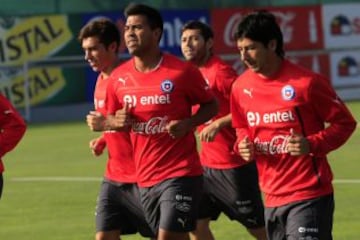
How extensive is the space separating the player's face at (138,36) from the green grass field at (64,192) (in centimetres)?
431

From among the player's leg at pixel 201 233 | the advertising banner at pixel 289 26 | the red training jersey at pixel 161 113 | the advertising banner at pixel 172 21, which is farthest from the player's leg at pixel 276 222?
the advertising banner at pixel 289 26

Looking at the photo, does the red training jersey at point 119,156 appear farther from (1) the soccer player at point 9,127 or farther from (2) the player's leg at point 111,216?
(1) the soccer player at point 9,127

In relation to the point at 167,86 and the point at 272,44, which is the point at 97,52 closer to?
the point at 167,86

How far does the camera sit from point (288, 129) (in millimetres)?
9352

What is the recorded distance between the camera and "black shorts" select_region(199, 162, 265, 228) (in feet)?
42.1

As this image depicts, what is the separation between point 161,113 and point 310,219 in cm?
180

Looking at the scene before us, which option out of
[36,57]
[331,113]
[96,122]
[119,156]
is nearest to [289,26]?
[36,57]

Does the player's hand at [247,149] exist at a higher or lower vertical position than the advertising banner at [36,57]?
higher

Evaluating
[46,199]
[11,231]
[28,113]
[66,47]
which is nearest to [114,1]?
[66,47]

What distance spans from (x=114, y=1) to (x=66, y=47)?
2052 millimetres

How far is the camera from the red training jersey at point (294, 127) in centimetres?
930

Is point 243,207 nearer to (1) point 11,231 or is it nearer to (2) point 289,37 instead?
(1) point 11,231

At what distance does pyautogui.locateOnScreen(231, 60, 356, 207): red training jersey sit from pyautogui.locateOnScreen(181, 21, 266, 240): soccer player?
123 inches

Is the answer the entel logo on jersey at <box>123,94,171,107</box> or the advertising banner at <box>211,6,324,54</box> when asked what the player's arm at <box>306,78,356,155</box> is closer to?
the entel logo on jersey at <box>123,94,171,107</box>
